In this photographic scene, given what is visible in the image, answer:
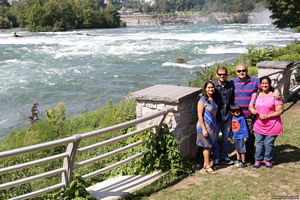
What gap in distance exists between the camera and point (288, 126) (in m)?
8.86

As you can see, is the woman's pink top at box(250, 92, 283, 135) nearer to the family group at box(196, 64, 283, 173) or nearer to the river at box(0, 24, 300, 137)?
the family group at box(196, 64, 283, 173)

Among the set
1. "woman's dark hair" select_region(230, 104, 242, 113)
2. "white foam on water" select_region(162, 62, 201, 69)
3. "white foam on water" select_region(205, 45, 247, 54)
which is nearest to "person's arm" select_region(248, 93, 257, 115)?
"woman's dark hair" select_region(230, 104, 242, 113)

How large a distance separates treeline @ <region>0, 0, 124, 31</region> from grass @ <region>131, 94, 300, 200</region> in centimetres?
8001

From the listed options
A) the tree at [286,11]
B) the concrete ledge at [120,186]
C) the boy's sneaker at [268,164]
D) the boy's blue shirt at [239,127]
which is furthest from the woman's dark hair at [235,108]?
the tree at [286,11]

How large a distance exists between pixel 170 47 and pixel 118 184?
34.1m

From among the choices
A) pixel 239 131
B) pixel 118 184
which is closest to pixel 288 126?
pixel 239 131

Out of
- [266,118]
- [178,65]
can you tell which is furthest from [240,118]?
[178,65]

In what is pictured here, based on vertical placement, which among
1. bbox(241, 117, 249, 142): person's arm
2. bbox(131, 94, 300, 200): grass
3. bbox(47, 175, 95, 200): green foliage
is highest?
bbox(241, 117, 249, 142): person's arm

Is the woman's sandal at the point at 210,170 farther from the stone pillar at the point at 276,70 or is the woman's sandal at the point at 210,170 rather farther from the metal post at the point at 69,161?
the stone pillar at the point at 276,70

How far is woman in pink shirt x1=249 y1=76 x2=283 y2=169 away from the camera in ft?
20.4

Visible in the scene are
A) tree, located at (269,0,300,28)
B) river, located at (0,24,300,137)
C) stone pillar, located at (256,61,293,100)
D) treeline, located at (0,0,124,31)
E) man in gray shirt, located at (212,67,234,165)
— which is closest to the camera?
man in gray shirt, located at (212,67,234,165)

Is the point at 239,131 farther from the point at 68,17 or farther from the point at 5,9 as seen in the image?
the point at 5,9

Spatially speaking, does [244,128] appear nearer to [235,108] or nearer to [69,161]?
[235,108]

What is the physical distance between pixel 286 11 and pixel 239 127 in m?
11.2
